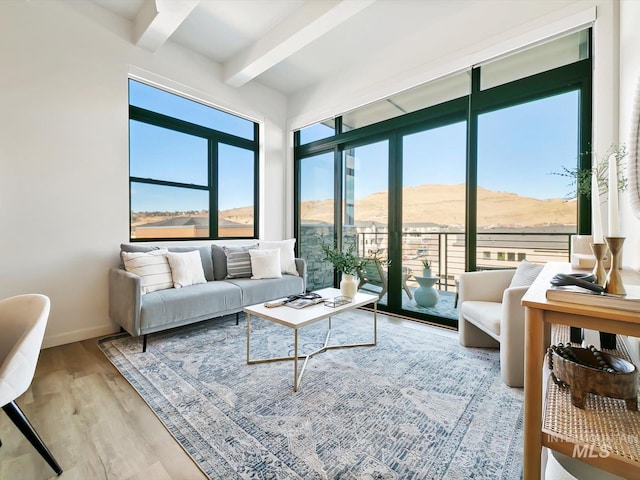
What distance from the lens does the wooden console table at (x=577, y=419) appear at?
0.71m

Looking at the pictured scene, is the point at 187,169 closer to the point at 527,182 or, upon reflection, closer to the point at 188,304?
the point at 188,304

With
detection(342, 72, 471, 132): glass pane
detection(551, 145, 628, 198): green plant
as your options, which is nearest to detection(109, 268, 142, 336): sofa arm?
detection(342, 72, 471, 132): glass pane

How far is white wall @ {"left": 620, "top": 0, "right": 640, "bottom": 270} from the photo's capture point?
1.60 meters

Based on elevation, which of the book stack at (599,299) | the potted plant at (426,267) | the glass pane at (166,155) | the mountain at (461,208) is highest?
the glass pane at (166,155)

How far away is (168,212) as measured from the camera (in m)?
3.53

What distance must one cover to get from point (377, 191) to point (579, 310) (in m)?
3.05

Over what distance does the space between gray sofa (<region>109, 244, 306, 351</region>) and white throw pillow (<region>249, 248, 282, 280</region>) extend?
0.32ft

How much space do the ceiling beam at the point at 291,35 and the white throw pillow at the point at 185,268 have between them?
7.78ft

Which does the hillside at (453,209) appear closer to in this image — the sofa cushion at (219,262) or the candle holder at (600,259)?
the sofa cushion at (219,262)

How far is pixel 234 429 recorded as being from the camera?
4.88 ft

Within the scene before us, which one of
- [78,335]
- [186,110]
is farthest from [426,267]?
[78,335]

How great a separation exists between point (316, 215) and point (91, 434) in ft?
11.5

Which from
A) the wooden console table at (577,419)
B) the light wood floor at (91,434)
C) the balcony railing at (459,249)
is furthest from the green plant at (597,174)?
the light wood floor at (91,434)

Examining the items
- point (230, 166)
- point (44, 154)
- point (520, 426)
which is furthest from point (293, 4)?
point (520, 426)
